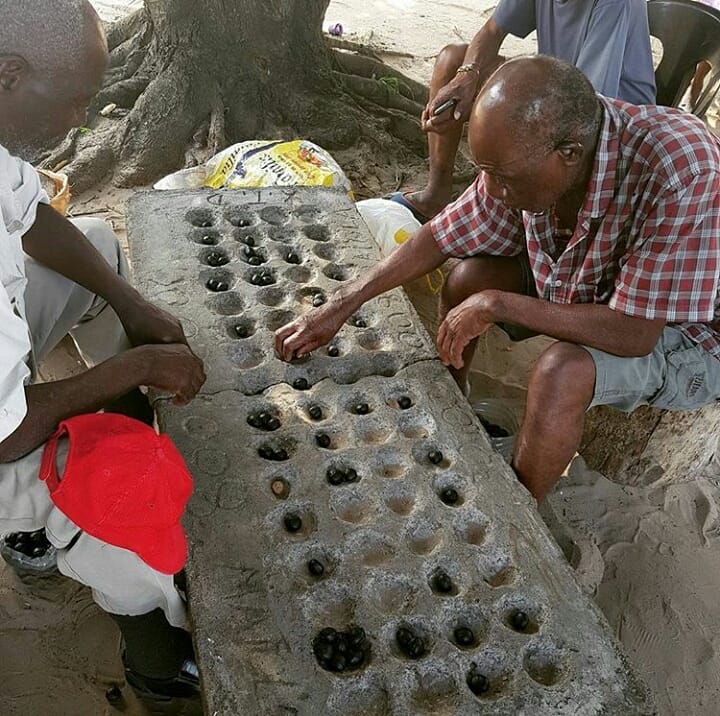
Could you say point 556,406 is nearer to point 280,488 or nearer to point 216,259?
point 280,488

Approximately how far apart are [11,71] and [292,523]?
1.30 metres

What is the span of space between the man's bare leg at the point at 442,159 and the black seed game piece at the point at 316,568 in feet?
8.58

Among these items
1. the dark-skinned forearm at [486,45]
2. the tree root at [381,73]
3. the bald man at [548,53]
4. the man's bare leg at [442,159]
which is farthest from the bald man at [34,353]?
the tree root at [381,73]

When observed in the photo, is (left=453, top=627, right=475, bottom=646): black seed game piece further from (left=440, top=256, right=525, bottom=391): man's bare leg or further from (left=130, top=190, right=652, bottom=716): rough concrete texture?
(left=440, top=256, right=525, bottom=391): man's bare leg

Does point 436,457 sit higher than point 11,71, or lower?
lower

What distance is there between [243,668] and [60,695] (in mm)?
947

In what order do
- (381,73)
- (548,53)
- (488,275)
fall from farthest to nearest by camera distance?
(381,73) < (548,53) < (488,275)

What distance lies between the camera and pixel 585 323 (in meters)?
2.38

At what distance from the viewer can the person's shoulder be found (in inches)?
86.1

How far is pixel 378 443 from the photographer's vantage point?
2.35 metres

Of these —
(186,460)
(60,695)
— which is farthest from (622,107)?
(60,695)

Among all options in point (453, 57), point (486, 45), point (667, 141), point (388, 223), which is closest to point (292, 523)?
point (667, 141)

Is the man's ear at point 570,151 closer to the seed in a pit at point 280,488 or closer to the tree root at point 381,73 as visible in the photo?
the seed in a pit at point 280,488

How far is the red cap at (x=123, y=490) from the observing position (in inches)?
70.1
